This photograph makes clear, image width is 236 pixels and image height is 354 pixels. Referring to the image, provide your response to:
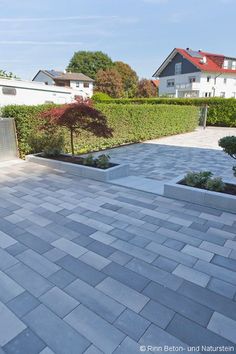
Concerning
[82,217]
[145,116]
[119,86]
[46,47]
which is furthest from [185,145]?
[119,86]

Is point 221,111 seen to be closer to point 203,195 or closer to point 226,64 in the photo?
point 203,195

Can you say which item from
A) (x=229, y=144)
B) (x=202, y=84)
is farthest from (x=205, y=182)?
(x=202, y=84)

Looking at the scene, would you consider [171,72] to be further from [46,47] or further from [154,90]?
[46,47]

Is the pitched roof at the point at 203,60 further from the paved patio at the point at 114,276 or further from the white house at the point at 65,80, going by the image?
the paved patio at the point at 114,276

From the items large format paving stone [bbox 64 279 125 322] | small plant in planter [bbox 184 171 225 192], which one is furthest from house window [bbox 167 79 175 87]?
large format paving stone [bbox 64 279 125 322]

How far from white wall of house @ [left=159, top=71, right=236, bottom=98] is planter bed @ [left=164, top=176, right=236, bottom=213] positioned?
26930mm

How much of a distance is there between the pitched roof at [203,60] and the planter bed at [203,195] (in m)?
27.2

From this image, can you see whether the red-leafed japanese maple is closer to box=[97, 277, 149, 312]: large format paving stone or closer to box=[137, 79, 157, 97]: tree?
box=[97, 277, 149, 312]: large format paving stone

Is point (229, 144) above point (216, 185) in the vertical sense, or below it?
above

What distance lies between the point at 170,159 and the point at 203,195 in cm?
399

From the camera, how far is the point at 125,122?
387 inches

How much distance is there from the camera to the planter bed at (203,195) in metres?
3.64

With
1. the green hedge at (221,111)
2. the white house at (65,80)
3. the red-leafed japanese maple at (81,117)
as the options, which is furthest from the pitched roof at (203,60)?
the red-leafed japanese maple at (81,117)

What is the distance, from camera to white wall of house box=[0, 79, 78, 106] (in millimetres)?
14492
